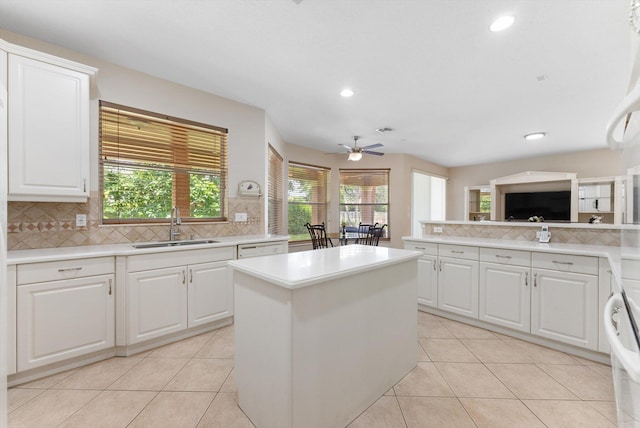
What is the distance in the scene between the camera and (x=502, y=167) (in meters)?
7.44

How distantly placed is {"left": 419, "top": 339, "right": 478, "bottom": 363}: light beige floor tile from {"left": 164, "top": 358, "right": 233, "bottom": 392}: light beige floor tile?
169 centimetres

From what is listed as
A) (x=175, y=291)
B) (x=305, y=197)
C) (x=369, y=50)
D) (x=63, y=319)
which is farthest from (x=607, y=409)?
(x=305, y=197)

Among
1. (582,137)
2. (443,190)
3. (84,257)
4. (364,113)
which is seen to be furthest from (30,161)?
(443,190)

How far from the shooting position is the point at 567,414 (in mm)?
1654

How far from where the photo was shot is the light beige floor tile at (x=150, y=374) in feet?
6.27

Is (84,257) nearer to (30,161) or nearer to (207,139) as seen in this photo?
(30,161)

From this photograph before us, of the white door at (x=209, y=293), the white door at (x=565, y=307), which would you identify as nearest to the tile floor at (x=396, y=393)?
the white door at (x=565, y=307)

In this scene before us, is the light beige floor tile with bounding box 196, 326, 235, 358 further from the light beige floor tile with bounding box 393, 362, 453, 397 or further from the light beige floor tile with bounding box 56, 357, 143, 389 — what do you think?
the light beige floor tile with bounding box 393, 362, 453, 397

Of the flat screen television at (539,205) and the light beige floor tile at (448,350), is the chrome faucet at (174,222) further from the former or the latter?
the flat screen television at (539,205)

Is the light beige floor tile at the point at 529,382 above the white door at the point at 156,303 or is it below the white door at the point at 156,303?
below

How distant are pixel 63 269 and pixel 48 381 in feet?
2.63

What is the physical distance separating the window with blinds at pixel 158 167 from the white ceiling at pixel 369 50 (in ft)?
1.75

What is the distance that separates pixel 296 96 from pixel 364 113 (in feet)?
3.59

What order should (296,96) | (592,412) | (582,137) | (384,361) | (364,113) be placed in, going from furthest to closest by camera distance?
(582,137) < (364,113) < (296,96) < (384,361) < (592,412)
